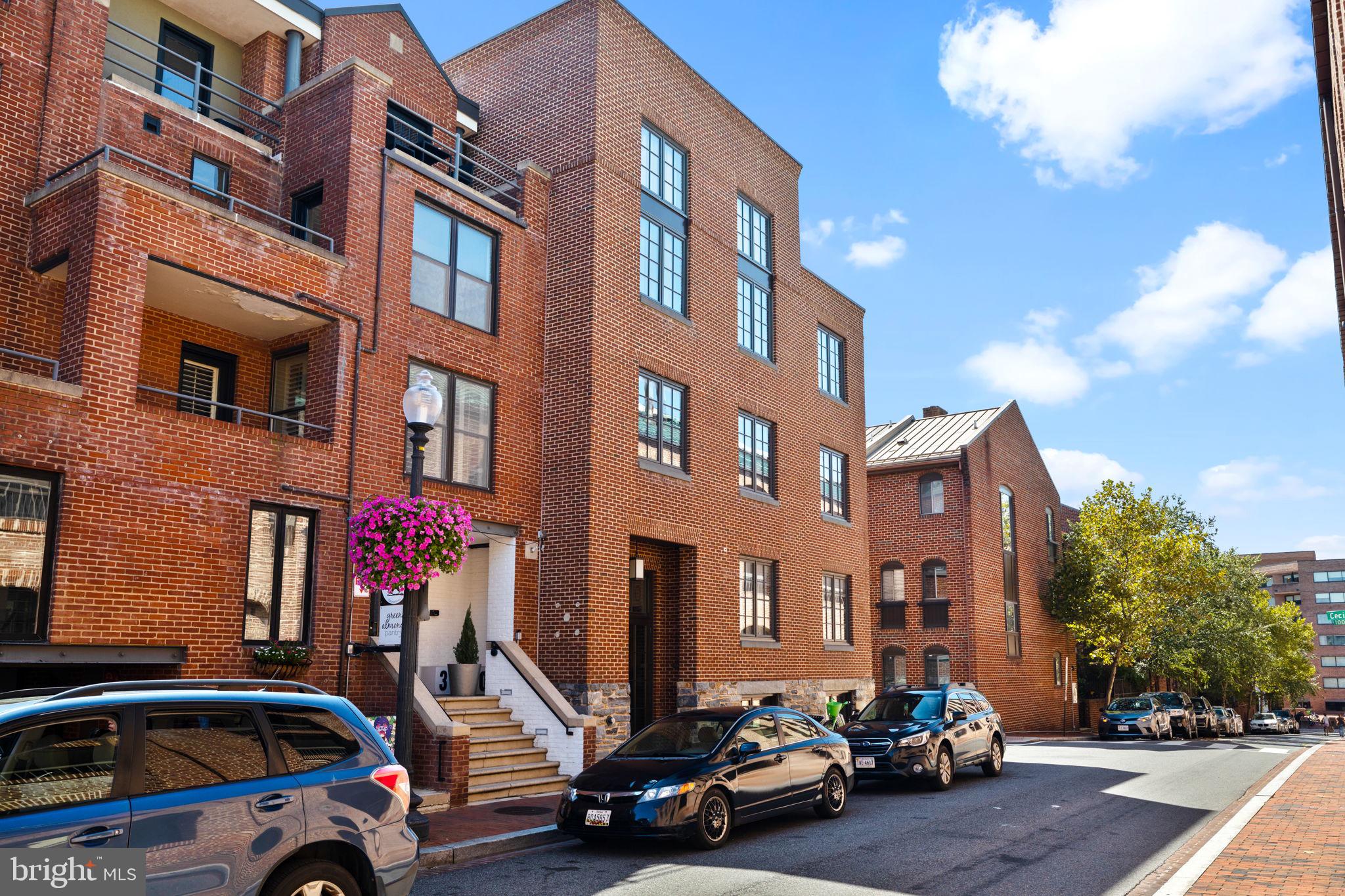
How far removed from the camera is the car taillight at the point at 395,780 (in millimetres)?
6531

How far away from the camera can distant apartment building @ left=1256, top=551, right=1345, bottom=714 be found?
392ft

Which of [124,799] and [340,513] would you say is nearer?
[124,799]

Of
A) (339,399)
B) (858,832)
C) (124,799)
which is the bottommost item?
(858,832)

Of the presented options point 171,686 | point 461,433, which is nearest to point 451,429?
point 461,433

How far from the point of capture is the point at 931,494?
34656mm

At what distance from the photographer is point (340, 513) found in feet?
47.1

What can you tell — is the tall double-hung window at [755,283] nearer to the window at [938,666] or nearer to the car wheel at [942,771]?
the car wheel at [942,771]

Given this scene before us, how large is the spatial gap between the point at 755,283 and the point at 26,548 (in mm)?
16170

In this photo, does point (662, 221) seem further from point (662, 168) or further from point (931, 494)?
point (931, 494)

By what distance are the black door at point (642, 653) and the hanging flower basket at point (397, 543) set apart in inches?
362

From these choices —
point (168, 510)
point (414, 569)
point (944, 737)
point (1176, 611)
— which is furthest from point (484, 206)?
point (1176, 611)

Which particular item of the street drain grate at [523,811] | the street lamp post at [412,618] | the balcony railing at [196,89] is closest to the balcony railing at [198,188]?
the balcony railing at [196,89]

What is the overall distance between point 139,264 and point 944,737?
13.0m

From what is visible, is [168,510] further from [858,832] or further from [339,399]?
[858,832]
